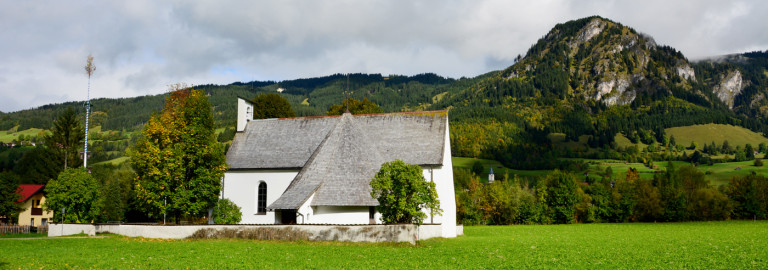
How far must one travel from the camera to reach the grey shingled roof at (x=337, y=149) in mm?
33312

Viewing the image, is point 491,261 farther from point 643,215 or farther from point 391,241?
point 643,215

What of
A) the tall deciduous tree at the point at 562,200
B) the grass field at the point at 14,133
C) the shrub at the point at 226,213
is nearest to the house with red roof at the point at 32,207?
the shrub at the point at 226,213

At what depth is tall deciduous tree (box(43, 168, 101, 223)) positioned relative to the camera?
37.7m

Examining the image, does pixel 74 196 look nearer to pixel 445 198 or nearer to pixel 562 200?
pixel 445 198

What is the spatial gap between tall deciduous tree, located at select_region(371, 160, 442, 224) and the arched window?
13687 millimetres

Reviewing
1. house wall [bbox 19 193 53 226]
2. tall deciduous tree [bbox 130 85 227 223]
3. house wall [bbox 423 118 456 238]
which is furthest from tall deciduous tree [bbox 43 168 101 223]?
house wall [bbox 19 193 53 226]

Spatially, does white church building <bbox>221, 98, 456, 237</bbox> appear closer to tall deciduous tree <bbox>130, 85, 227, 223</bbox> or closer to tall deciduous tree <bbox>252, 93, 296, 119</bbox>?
tall deciduous tree <bbox>130, 85, 227, 223</bbox>

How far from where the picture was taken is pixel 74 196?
37.6 metres

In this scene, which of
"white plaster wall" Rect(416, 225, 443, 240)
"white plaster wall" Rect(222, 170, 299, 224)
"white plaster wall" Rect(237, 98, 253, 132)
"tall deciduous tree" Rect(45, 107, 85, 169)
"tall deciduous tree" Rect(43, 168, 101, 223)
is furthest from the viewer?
"tall deciduous tree" Rect(45, 107, 85, 169)

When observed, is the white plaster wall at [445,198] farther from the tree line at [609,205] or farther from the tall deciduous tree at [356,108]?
the tree line at [609,205]

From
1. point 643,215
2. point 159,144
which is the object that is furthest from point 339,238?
point 643,215

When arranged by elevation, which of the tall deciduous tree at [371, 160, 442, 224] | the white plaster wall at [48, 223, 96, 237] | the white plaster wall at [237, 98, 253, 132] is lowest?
the white plaster wall at [48, 223, 96, 237]

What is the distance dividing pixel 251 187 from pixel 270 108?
21.7 meters

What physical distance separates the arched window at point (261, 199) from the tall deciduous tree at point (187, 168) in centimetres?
306
